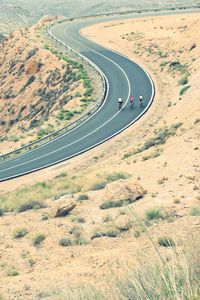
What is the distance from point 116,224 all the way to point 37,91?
53.5 metres

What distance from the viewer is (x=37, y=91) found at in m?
70.6

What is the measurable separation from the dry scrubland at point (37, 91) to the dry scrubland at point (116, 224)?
13.1 m

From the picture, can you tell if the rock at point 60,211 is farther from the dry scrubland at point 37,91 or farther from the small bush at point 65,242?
the dry scrubland at point 37,91

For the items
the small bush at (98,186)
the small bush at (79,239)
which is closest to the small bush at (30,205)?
the small bush at (98,186)

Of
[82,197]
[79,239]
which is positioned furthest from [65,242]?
[82,197]

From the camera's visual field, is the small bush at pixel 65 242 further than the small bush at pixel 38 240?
No

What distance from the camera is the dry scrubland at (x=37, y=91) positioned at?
2245 inches

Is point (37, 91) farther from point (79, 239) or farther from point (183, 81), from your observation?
point (79, 239)

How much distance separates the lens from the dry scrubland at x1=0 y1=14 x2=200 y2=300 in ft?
28.5

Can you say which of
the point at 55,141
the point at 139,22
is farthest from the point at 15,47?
the point at 55,141

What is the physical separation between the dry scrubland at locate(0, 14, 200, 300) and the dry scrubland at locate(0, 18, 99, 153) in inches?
514

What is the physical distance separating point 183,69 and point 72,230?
46.8 metres

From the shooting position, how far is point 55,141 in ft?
163

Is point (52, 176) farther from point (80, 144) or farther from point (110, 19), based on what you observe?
point (110, 19)
